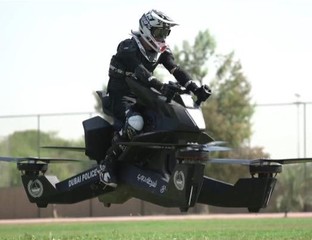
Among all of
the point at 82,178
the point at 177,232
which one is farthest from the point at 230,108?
the point at 82,178

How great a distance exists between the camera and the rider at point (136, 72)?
1317cm

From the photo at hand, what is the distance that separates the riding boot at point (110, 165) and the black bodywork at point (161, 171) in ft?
0.31

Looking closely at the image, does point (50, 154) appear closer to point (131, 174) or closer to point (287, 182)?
point (287, 182)

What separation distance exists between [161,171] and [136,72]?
1.41 m

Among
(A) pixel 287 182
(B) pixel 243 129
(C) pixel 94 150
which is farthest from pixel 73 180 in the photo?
(B) pixel 243 129

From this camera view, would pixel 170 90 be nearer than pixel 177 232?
Yes

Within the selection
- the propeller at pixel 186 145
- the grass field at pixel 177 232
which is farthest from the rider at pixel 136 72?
the grass field at pixel 177 232

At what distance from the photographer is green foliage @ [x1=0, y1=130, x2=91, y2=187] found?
155 ft

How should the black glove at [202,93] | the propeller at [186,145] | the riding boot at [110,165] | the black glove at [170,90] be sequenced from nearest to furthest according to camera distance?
the propeller at [186,145] → the black glove at [170,90] → the black glove at [202,93] → the riding boot at [110,165]

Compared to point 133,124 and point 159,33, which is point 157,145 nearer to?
point 133,124

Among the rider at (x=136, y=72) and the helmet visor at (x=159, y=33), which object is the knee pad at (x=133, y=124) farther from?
the helmet visor at (x=159, y=33)

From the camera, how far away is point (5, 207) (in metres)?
46.6

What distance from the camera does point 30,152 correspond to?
49.1 m

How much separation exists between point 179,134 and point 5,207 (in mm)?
34962
